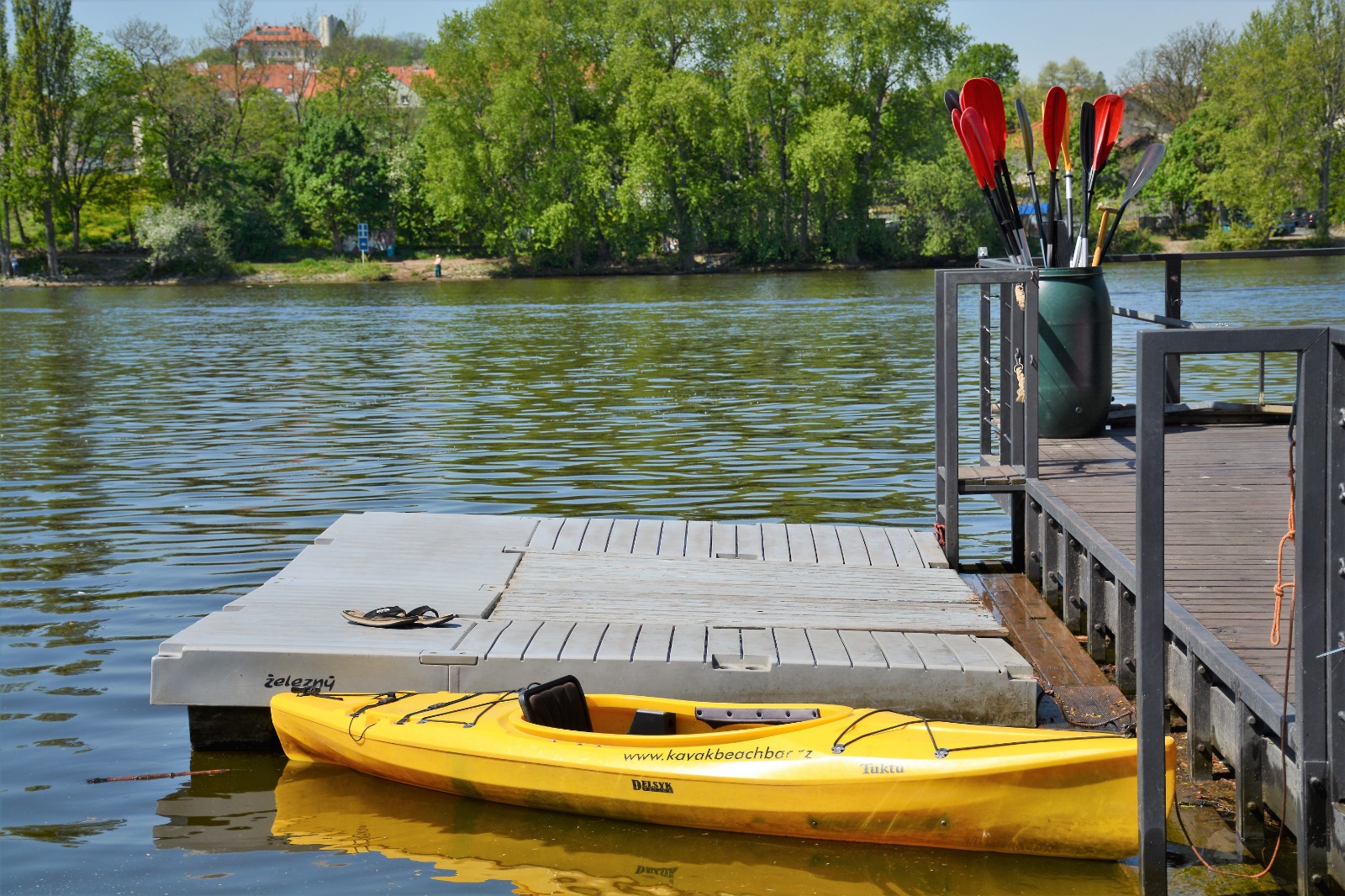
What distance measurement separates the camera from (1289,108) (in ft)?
189

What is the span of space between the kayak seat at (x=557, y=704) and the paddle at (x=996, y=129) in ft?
14.3

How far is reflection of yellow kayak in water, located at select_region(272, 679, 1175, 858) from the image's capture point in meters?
4.77

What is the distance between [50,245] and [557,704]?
199 ft

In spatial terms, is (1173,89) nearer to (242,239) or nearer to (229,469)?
(242,239)

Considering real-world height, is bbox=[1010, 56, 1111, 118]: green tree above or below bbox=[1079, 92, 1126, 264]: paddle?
above

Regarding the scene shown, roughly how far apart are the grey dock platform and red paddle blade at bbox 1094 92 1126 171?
9.08 feet

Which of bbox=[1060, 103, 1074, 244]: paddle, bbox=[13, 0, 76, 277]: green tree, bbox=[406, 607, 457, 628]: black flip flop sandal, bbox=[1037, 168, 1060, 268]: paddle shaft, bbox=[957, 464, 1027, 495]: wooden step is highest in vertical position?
bbox=[13, 0, 76, 277]: green tree

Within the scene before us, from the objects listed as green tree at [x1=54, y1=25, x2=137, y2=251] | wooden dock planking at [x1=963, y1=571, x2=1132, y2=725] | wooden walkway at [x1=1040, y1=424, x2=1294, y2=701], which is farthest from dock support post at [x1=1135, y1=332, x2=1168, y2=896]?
green tree at [x1=54, y1=25, x2=137, y2=251]

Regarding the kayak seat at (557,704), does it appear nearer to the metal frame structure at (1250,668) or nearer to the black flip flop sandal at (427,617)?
the black flip flop sandal at (427,617)

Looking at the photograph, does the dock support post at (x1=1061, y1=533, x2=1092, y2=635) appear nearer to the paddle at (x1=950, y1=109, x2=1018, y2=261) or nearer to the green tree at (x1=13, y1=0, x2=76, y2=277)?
the paddle at (x1=950, y1=109, x2=1018, y2=261)

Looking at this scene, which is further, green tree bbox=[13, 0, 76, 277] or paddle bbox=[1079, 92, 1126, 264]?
green tree bbox=[13, 0, 76, 277]

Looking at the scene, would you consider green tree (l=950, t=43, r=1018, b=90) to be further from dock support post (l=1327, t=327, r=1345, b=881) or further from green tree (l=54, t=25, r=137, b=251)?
dock support post (l=1327, t=327, r=1345, b=881)

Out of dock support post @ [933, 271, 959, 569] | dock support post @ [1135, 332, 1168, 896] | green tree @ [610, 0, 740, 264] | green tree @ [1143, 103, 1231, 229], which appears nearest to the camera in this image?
dock support post @ [1135, 332, 1168, 896]

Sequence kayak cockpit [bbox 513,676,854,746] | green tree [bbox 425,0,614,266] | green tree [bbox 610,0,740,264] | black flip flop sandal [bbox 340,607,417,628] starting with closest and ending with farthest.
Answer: kayak cockpit [bbox 513,676,854,746] → black flip flop sandal [bbox 340,607,417,628] → green tree [bbox 425,0,614,266] → green tree [bbox 610,0,740,264]
